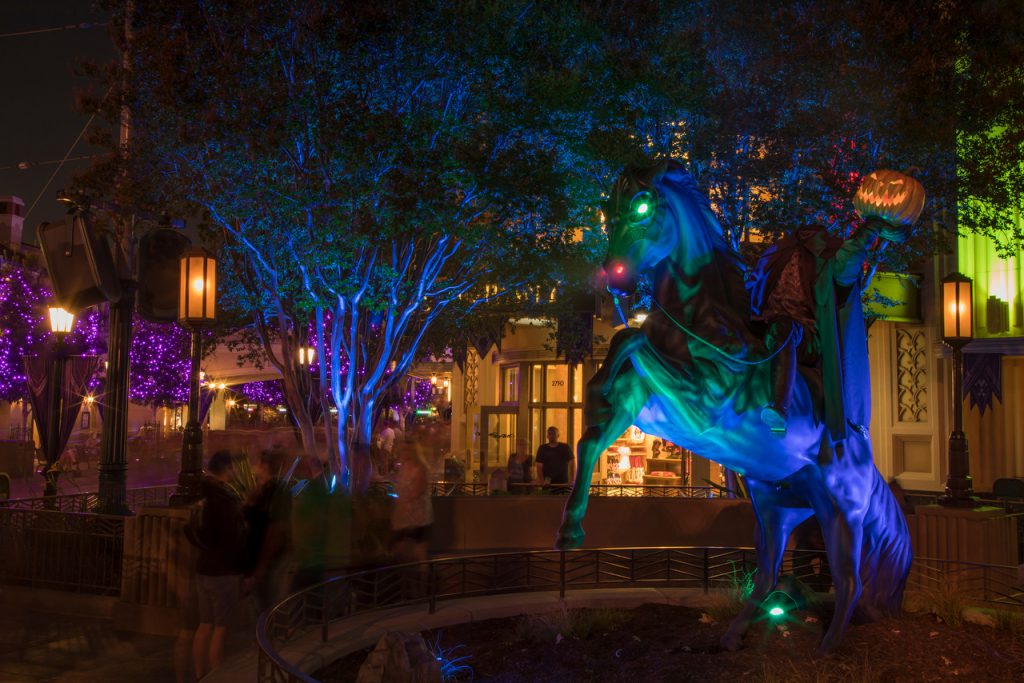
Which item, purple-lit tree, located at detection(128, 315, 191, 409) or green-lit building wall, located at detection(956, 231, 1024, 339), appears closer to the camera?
green-lit building wall, located at detection(956, 231, 1024, 339)

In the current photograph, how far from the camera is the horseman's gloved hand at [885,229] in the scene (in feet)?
18.8

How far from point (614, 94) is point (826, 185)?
11.7ft

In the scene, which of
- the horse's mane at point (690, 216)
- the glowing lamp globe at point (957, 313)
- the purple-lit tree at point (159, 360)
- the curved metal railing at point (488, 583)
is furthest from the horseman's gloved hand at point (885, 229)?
the purple-lit tree at point (159, 360)

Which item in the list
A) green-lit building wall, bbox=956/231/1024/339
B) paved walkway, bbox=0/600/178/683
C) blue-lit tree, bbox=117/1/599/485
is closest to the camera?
paved walkway, bbox=0/600/178/683

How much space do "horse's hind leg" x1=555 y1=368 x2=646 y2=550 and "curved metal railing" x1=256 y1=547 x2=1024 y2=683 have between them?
1759 mm

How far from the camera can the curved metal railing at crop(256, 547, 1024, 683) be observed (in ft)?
23.1

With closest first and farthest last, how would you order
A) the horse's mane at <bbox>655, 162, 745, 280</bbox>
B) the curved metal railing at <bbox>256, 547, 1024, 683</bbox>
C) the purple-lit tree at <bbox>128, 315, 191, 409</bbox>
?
the horse's mane at <bbox>655, 162, 745, 280</bbox>, the curved metal railing at <bbox>256, 547, 1024, 683</bbox>, the purple-lit tree at <bbox>128, 315, 191, 409</bbox>

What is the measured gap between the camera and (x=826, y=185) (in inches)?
547

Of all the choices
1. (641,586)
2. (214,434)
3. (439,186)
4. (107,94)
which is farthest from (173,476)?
(641,586)

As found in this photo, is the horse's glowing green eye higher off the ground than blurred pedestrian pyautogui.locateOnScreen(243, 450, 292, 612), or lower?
higher

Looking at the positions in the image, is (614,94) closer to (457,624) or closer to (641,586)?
(641,586)

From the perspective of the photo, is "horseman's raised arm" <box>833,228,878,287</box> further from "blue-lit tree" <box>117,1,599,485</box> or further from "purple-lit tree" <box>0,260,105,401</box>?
"purple-lit tree" <box>0,260,105,401</box>

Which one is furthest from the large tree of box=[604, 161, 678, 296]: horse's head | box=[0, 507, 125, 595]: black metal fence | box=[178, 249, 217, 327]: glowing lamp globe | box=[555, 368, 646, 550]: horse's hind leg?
box=[555, 368, 646, 550]: horse's hind leg

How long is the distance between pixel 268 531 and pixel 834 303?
5.21 metres
